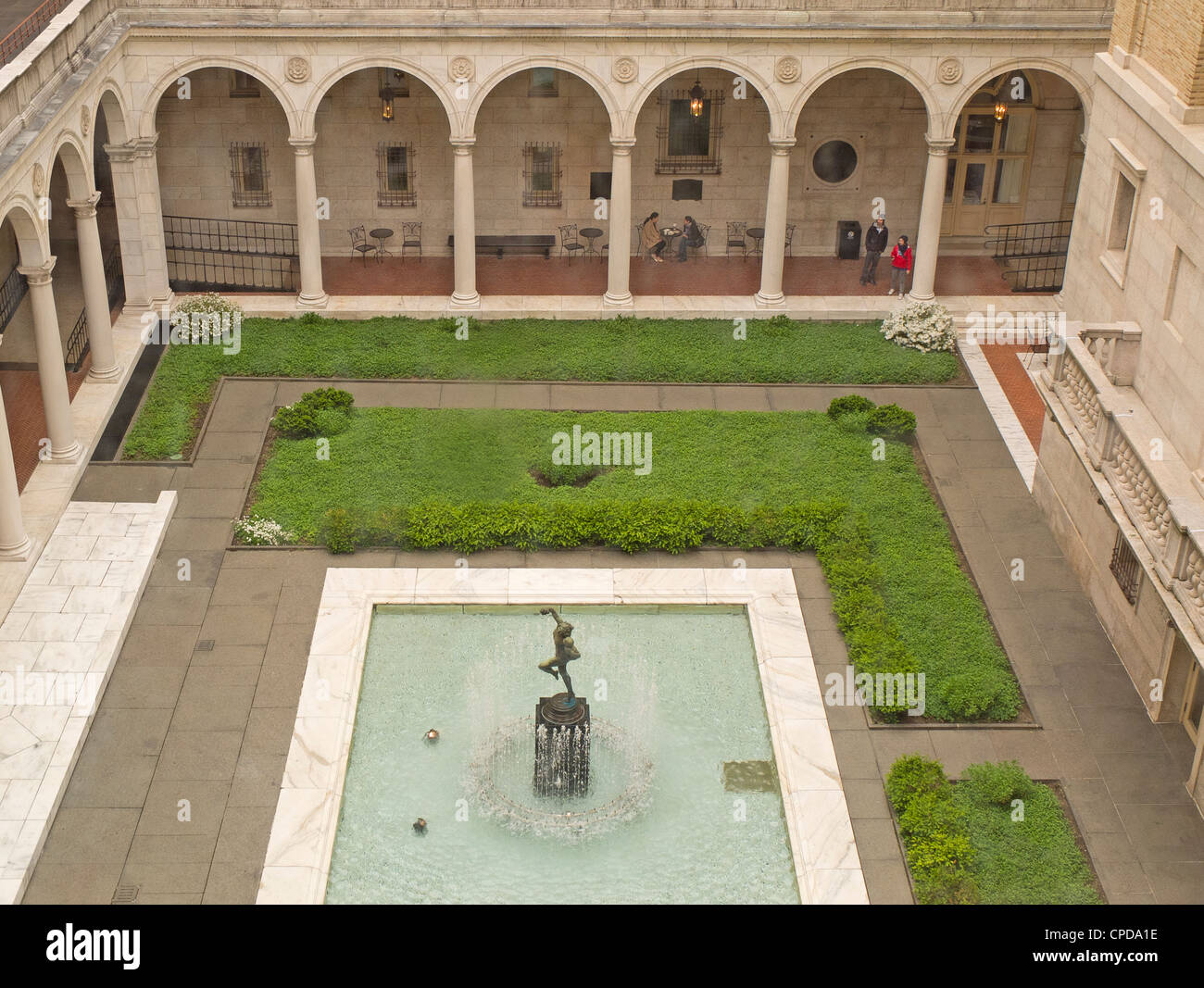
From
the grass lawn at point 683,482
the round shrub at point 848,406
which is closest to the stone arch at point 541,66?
the grass lawn at point 683,482

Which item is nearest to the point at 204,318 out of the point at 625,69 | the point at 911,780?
the point at 625,69

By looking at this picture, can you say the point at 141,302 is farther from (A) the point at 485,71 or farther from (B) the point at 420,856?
(B) the point at 420,856

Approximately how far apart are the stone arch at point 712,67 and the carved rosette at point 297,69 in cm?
698

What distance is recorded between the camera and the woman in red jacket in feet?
129

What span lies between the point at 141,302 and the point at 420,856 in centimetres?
1896

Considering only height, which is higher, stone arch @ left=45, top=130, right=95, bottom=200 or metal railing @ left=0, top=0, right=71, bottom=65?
metal railing @ left=0, top=0, right=71, bottom=65

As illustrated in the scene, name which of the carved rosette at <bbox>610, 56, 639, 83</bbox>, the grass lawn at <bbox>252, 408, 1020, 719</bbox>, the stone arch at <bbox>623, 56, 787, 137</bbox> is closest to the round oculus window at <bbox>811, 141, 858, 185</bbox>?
the stone arch at <bbox>623, 56, 787, 137</bbox>

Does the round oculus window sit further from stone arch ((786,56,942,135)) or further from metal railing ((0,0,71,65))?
metal railing ((0,0,71,65))

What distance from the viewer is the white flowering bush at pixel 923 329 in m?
37.5

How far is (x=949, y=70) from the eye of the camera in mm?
36750

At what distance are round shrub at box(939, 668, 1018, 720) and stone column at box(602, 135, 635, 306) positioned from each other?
586 inches

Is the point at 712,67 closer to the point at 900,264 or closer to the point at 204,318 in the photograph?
the point at 900,264

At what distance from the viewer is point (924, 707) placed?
87.2 feet

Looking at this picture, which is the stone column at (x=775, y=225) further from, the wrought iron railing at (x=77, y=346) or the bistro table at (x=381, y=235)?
the wrought iron railing at (x=77, y=346)
